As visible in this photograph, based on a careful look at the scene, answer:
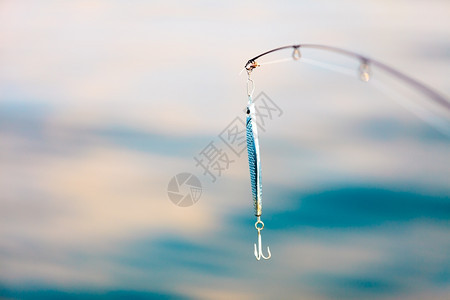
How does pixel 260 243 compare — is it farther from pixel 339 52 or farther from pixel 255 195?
pixel 339 52

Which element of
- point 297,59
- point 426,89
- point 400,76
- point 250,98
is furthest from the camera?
point 250,98

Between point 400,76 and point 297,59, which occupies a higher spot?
point 297,59

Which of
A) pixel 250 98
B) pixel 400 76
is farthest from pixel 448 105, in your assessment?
pixel 250 98

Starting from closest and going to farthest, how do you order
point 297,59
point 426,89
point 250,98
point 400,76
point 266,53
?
point 426,89 < point 400,76 < point 297,59 < point 266,53 < point 250,98

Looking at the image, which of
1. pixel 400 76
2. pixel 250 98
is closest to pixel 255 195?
pixel 250 98

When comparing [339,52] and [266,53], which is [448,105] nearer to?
[339,52]

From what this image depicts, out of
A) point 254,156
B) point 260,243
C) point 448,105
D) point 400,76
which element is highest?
point 254,156

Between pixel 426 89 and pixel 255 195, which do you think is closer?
pixel 426 89
